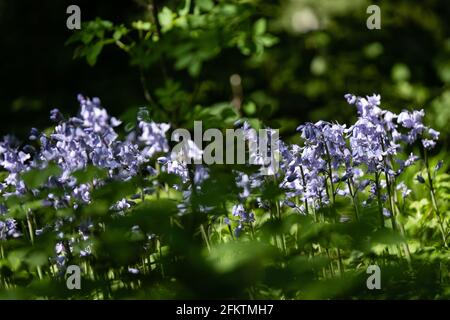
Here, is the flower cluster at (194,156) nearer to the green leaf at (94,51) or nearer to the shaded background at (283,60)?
the green leaf at (94,51)

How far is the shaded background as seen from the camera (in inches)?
400

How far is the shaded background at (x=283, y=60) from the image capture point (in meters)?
10.2

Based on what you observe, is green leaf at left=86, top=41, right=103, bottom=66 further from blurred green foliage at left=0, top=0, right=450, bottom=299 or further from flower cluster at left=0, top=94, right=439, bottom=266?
flower cluster at left=0, top=94, right=439, bottom=266

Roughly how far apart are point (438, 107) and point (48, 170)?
6.75m

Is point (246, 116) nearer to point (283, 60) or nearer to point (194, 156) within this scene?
point (194, 156)

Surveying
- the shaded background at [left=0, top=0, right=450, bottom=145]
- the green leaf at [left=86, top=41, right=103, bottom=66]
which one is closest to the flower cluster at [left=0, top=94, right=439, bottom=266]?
the green leaf at [left=86, top=41, right=103, bottom=66]

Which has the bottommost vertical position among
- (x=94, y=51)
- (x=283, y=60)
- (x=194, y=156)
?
(x=194, y=156)

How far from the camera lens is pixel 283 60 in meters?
10.7

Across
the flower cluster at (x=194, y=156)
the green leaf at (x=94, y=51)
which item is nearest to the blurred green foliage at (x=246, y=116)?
the green leaf at (x=94, y=51)

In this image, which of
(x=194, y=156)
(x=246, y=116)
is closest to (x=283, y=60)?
(x=246, y=116)

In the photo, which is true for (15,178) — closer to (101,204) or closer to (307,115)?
(101,204)

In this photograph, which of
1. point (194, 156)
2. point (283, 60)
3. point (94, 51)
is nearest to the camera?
point (194, 156)
